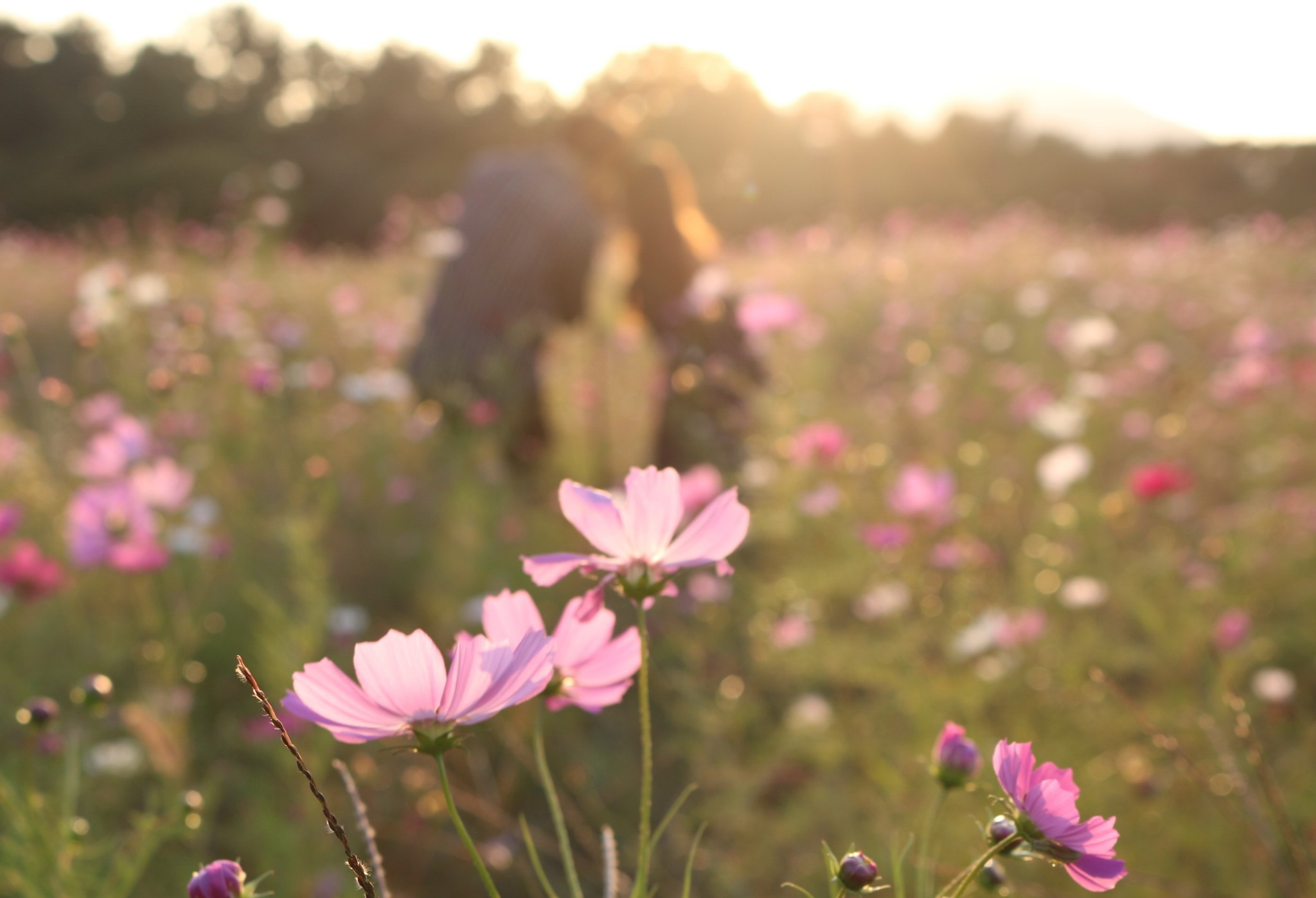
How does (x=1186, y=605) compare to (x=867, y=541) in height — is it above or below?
below

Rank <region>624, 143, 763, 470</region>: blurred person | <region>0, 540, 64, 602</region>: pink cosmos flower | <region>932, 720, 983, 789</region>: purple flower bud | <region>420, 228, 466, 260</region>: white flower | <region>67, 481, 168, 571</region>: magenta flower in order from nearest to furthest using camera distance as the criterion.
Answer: <region>932, 720, 983, 789</region>: purple flower bud → <region>0, 540, 64, 602</region>: pink cosmos flower → <region>67, 481, 168, 571</region>: magenta flower → <region>624, 143, 763, 470</region>: blurred person → <region>420, 228, 466, 260</region>: white flower

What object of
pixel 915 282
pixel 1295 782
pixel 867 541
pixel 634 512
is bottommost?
pixel 915 282

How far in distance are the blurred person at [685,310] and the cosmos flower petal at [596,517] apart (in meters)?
1.07

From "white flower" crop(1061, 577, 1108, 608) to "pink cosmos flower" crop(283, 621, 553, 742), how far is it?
1.49 metres

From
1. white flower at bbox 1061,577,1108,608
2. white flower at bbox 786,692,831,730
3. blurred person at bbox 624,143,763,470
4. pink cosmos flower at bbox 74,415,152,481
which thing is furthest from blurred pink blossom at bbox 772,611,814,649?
pink cosmos flower at bbox 74,415,152,481

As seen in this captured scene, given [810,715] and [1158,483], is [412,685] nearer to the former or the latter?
[810,715]

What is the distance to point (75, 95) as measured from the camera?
15109 millimetres

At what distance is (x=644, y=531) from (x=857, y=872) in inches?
6.2

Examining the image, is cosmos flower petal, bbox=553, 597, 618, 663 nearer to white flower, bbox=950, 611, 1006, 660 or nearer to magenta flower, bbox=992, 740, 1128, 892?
magenta flower, bbox=992, 740, 1128, 892

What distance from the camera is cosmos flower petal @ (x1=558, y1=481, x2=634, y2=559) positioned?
14.6 inches

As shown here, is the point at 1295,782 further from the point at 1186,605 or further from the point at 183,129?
the point at 183,129

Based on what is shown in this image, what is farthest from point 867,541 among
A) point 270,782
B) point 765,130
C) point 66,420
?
point 765,130

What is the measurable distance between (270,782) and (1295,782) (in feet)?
5.34

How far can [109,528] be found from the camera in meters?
1.27
